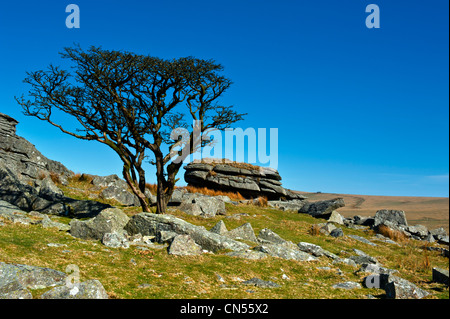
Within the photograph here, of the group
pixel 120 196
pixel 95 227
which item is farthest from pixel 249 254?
pixel 120 196

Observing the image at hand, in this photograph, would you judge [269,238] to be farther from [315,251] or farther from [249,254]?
[249,254]

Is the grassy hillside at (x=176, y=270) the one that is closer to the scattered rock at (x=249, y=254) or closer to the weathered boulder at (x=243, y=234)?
the scattered rock at (x=249, y=254)

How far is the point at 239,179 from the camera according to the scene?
149 feet

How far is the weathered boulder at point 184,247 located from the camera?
1425 cm

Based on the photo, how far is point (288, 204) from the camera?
41875mm

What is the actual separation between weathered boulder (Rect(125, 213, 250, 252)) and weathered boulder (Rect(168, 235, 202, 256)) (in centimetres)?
88

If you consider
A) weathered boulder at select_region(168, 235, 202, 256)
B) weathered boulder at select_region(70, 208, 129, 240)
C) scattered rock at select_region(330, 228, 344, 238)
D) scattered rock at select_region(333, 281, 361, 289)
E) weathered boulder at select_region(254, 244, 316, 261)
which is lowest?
scattered rock at select_region(333, 281, 361, 289)

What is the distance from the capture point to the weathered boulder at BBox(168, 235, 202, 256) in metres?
14.2

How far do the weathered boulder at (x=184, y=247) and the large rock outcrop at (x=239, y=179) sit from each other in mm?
29589

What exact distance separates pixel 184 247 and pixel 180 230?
87.2 inches

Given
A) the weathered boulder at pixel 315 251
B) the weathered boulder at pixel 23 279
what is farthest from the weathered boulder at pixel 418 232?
the weathered boulder at pixel 23 279

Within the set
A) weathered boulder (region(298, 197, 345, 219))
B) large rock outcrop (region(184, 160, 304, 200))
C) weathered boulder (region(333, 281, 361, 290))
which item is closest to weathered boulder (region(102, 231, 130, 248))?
weathered boulder (region(333, 281, 361, 290))

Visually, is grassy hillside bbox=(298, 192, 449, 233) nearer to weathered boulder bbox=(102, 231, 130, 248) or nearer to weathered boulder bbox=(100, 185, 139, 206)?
weathered boulder bbox=(100, 185, 139, 206)
